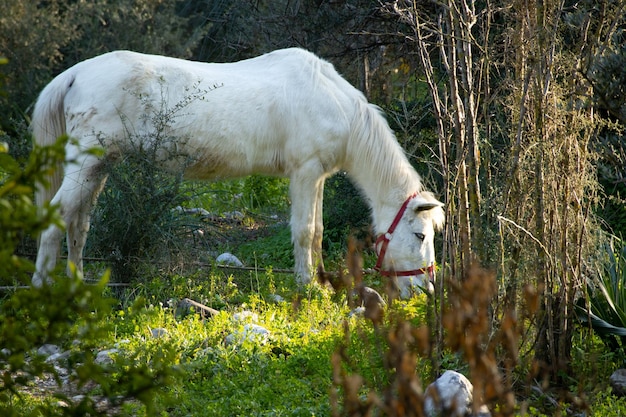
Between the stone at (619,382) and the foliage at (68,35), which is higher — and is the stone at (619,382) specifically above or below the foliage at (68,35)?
below

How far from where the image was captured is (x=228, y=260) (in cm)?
829

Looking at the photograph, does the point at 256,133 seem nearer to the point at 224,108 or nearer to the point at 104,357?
the point at 224,108

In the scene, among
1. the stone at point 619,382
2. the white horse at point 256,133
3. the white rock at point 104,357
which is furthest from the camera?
the white horse at point 256,133

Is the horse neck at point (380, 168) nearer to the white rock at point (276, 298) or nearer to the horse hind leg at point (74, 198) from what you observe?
the white rock at point (276, 298)

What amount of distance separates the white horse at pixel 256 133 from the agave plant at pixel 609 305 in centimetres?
170

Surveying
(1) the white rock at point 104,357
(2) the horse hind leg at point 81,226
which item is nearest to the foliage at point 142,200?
(2) the horse hind leg at point 81,226

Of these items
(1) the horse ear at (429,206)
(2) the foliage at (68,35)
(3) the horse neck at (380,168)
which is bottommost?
(1) the horse ear at (429,206)

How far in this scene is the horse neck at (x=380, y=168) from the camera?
7.16 m

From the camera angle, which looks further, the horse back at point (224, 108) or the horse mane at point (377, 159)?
the horse mane at point (377, 159)

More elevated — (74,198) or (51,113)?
(51,113)

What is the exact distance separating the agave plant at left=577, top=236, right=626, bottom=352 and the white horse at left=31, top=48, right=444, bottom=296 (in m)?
1.70

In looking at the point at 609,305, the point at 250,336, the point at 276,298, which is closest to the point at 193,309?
the point at 276,298

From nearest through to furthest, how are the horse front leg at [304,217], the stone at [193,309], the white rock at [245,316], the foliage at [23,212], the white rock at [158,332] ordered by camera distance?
the foliage at [23,212] < the white rock at [158,332] < the white rock at [245,316] < the stone at [193,309] < the horse front leg at [304,217]

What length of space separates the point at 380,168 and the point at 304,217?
83cm
